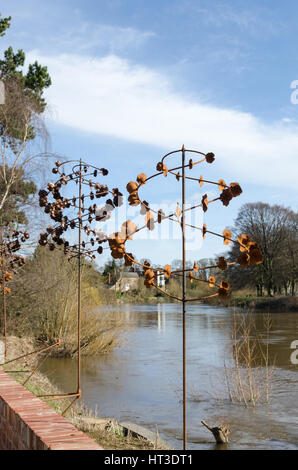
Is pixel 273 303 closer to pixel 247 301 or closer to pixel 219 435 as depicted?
pixel 247 301

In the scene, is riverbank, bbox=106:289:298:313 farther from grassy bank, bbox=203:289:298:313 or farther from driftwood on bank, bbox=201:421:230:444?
driftwood on bank, bbox=201:421:230:444

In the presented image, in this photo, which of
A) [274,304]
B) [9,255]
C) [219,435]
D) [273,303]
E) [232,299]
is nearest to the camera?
[219,435]

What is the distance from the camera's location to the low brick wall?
117 inches

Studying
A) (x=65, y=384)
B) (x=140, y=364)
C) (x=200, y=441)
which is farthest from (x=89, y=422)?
(x=140, y=364)

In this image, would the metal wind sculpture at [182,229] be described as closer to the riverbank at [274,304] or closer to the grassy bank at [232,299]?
the grassy bank at [232,299]

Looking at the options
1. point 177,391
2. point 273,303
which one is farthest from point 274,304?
point 177,391

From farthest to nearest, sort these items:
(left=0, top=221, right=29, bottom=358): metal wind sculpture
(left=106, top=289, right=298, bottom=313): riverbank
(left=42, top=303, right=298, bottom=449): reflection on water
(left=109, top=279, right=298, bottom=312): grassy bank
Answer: (left=109, top=279, right=298, bottom=312): grassy bank
(left=106, top=289, right=298, bottom=313): riverbank
(left=0, top=221, right=29, bottom=358): metal wind sculpture
(left=42, top=303, right=298, bottom=449): reflection on water

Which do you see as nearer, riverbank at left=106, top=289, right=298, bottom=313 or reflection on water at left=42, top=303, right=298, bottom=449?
reflection on water at left=42, top=303, right=298, bottom=449

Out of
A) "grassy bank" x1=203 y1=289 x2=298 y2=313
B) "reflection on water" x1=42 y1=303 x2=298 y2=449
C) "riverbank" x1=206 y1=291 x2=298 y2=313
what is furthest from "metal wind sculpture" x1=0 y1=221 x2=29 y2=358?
"riverbank" x1=206 y1=291 x2=298 y2=313

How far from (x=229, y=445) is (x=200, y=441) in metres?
0.38

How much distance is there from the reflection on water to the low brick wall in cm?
313

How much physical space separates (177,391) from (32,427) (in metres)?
7.05

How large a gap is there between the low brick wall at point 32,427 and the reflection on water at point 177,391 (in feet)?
10.3

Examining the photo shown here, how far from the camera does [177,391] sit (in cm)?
993
